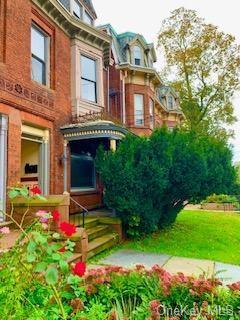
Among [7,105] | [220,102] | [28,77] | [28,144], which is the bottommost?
[28,144]

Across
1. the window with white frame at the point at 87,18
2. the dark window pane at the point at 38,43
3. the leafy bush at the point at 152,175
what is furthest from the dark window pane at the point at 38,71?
the window with white frame at the point at 87,18

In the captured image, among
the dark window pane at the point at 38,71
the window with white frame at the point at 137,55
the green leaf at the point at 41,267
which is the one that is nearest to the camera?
the green leaf at the point at 41,267

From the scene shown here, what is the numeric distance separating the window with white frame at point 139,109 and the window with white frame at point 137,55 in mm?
2318

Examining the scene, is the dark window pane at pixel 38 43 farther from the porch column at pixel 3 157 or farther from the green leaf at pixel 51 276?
the green leaf at pixel 51 276

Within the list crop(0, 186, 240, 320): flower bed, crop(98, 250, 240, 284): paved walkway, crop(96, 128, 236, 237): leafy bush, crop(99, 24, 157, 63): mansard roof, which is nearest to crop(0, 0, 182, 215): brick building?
crop(96, 128, 236, 237): leafy bush

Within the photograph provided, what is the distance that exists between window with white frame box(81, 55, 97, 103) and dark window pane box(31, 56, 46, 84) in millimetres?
2215

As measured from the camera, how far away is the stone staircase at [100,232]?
755 centimetres

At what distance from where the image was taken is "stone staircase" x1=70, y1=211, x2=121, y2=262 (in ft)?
24.8

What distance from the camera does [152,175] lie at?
28.0 ft

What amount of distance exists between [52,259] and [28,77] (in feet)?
23.8

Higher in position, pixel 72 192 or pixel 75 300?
pixel 72 192

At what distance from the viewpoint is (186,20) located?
23703 millimetres

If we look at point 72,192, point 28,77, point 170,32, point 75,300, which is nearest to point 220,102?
point 170,32

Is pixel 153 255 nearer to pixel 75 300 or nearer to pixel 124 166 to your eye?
pixel 124 166
